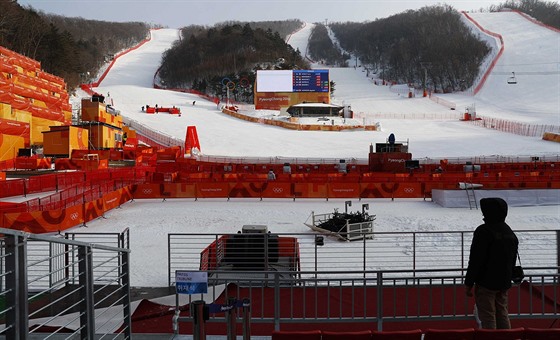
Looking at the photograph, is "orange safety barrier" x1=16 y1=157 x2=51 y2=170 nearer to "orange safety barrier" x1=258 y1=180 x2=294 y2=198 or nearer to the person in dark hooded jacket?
"orange safety barrier" x1=258 y1=180 x2=294 y2=198

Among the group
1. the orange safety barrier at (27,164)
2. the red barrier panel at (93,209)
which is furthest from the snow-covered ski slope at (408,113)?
the red barrier panel at (93,209)

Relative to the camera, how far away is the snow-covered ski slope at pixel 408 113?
41781 mm

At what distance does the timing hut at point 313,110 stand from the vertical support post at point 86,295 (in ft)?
200

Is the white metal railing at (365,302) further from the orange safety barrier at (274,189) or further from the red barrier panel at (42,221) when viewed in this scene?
the orange safety barrier at (274,189)

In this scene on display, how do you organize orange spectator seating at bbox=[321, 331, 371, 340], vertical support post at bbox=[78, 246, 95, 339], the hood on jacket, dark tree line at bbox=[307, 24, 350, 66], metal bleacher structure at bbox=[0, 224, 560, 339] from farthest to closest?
dark tree line at bbox=[307, 24, 350, 66]
metal bleacher structure at bbox=[0, 224, 560, 339]
the hood on jacket
orange spectator seating at bbox=[321, 331, 371, 340]
vertical support post at bbox=[78, 246, 95, 339]

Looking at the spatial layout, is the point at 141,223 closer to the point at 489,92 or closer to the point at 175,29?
the point at 489,92

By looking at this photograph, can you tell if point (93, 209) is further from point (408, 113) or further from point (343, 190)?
point (408, 113)

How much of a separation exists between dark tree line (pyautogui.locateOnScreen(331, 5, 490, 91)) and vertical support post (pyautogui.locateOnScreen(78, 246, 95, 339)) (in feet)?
318

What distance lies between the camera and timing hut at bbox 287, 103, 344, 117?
64.4 meters

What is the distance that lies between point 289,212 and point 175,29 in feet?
571

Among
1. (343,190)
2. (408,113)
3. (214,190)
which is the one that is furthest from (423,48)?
(214,190)

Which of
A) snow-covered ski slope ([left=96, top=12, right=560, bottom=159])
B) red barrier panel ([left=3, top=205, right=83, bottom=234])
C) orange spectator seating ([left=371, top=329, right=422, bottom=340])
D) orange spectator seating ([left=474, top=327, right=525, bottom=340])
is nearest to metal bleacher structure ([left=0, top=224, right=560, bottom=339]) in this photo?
orange spectator seating ([left=371, top=329, right=422, bottom=340])

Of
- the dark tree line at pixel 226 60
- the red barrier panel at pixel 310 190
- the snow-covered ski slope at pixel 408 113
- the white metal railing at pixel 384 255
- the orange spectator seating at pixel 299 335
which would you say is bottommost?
the white metal railing at pixel 384 255

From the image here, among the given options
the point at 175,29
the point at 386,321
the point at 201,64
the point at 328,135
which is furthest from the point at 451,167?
the point at 175,29
